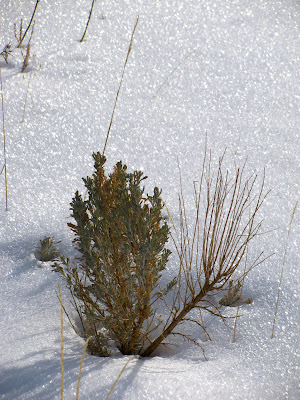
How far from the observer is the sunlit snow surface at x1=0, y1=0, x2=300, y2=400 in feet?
5.14

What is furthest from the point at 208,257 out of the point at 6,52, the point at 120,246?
the point at 6,52

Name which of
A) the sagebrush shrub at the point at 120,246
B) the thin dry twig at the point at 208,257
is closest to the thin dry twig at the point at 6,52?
the thin dry twig at the point at 208,257

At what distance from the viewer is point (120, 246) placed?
5.20 ft

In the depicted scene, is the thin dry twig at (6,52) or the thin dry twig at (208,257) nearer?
the thin dry twig at (208,257)

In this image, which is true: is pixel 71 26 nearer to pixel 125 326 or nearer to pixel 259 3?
pixel 259 3

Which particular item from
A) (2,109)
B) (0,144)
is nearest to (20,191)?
(0,144)

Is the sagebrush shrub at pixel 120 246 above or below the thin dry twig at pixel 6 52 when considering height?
below

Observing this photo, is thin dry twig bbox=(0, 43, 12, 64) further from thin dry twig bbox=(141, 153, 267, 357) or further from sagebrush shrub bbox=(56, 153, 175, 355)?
sagebrush shrub bbox=(56, 153, 175, 355)

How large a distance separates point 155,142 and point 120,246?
55.7 inches

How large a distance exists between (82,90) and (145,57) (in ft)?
2.13

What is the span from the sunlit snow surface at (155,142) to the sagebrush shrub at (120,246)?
0.15 m

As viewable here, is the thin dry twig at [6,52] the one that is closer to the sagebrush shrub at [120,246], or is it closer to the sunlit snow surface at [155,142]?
the sunlit snow surface at [155,142]

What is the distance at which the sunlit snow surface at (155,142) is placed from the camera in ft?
5.14

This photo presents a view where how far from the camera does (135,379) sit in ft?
4.93
